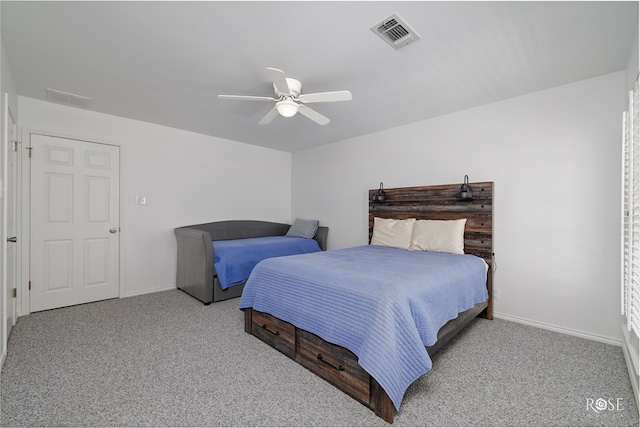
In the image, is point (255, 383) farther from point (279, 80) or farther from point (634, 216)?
point (634, 216)

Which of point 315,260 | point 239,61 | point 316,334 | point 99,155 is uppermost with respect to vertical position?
point 239,61

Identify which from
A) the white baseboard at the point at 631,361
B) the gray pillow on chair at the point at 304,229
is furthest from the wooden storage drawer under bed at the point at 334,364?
the gray pillow on chair at the point at 304,229

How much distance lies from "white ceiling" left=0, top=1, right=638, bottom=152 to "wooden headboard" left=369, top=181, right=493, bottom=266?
0.98m

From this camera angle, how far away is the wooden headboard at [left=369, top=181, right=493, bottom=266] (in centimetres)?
305

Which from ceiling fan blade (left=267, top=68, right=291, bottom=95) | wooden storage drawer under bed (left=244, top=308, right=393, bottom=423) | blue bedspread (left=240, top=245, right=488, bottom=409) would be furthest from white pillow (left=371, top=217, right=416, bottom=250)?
ceiling fan blade (left=267, top=68, right=291, bottom=95)

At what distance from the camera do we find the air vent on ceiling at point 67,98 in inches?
113

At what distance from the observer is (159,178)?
3947 millimetres

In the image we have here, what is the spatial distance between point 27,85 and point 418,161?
168 inches

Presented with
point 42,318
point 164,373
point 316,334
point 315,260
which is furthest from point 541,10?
point 42,318

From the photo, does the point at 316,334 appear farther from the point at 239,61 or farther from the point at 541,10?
the point at 541,10

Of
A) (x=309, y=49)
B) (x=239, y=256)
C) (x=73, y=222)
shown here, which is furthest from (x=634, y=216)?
(x=73, y=222)

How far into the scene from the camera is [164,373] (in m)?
1.96

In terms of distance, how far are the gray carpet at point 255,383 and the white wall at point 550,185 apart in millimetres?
364

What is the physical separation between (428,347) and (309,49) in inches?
89.2
